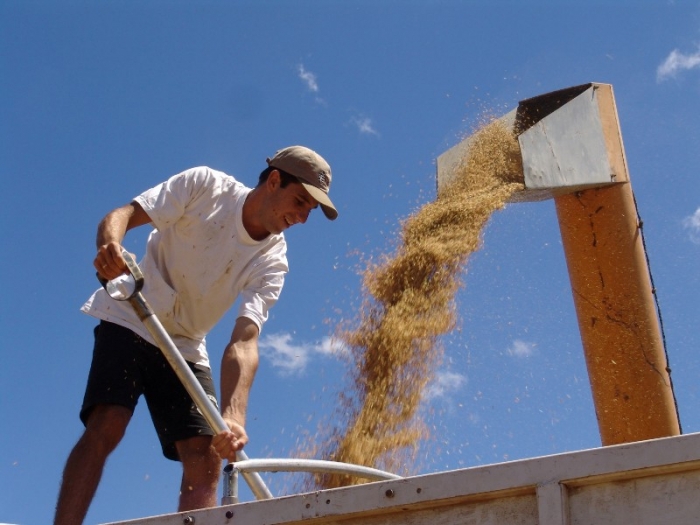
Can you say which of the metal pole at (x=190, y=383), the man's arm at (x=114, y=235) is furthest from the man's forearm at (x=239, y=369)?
the man's arm at (x=114, y=235)

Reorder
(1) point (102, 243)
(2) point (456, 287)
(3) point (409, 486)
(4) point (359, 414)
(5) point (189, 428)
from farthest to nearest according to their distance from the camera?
(2) point (456, 287)
(4) point (359, 414)
(5) point (189, 428)
(1) point (102, 243)
(3) point (409, 486)

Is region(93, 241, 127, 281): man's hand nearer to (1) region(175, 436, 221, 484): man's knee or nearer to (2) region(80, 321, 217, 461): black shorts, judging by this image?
(2) region(80, 321, 217, 461): black shorts

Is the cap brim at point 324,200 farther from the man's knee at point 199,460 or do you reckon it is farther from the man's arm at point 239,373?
the man's knee at point 199,460

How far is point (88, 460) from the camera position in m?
3.13

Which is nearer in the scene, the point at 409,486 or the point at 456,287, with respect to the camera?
the point at 409,486

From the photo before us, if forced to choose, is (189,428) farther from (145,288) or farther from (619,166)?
(619,166)

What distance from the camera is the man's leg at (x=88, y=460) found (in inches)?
118

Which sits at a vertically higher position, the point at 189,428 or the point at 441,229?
the point at 441,229

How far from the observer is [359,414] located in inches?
154

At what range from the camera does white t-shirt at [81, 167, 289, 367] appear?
3.50 meters

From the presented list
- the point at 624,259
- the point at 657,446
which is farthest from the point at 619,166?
the point at 657,446

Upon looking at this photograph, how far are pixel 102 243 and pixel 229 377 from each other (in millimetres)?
619

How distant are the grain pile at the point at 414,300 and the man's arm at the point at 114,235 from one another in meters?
1.18

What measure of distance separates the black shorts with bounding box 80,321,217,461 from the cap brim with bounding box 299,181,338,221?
0.80 metres
